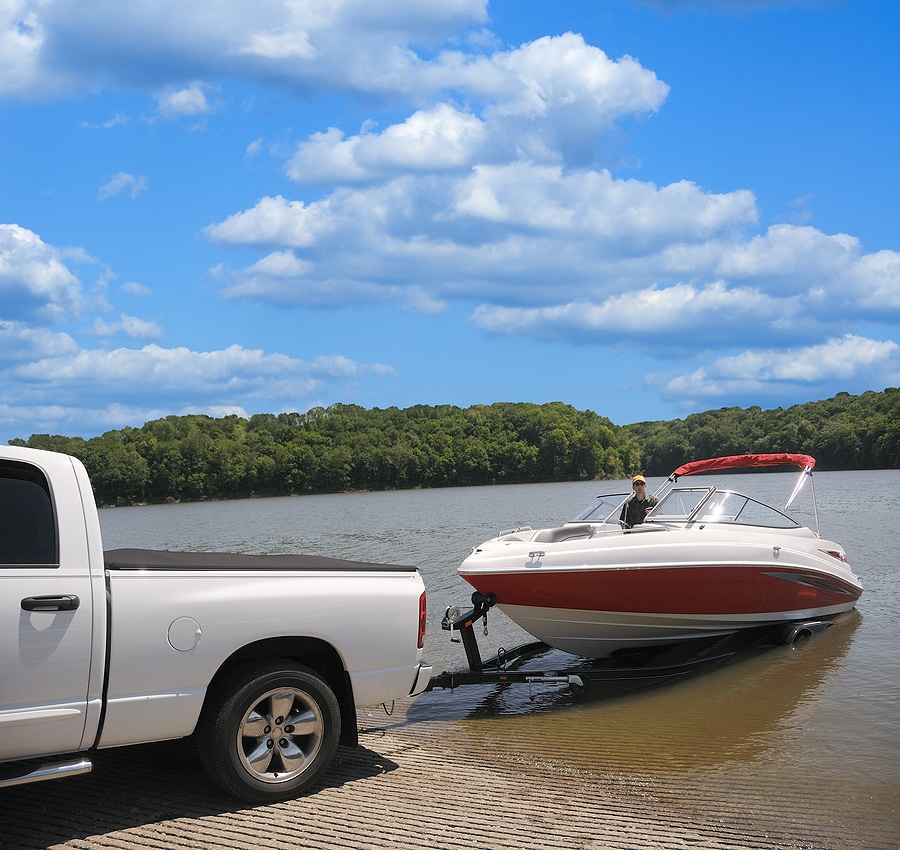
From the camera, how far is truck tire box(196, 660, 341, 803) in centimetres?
487

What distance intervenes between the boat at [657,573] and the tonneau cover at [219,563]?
3629mm

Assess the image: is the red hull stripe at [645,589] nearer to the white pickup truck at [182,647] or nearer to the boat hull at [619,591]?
the boat hull at [619,591]

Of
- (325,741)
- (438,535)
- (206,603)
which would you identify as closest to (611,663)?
(325,741)

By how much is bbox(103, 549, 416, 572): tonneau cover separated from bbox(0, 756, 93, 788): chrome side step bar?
101 cm

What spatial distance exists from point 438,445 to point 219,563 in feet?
407

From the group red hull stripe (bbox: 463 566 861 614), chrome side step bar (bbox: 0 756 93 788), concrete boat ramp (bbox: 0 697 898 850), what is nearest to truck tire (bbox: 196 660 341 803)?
concrete boat ramp (bbox: 0 697 898 850)

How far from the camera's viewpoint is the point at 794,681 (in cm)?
977

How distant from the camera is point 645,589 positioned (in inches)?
372

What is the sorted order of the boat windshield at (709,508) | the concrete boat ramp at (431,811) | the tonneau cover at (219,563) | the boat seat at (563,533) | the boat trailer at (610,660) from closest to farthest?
the concrete boat ramp at (431,811) → the tonneau cover at (219,563) → the boat trailer at (610,660) → the boat seat at (563,533) → the boat windshield at (709,508)

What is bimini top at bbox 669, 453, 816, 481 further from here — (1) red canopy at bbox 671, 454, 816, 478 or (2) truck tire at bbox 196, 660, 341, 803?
(2) truck tire at bbox 196, 660, 341, 803

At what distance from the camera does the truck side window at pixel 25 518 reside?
4379 mm

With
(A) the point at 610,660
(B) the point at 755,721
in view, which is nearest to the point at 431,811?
(B) the point at 755,721

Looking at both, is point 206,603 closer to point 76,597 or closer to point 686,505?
point 76,597

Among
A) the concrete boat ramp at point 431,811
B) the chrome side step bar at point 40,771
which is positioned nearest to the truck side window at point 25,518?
the chrome side step bar at point 40,771
